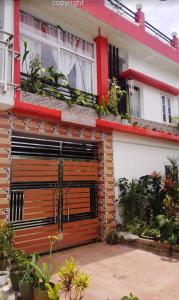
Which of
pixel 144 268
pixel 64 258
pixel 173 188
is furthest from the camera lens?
pixel 173 188

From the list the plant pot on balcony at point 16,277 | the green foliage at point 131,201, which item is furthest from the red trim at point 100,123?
the plant pot on balcony at point 16,277

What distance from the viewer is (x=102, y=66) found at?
8078 millimetres

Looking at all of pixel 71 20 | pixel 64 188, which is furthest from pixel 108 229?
pixel 71 20

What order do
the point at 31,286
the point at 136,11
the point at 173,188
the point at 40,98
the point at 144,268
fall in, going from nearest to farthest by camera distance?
the point at 31,286 < the point at 144,268 < the point at 40,98 < the point at 173,188 < the point at 136,11

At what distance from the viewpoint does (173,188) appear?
786 cm

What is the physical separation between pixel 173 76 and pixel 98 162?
6.24 metres

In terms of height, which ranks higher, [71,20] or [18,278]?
[71,20]

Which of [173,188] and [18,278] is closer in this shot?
[18,278]

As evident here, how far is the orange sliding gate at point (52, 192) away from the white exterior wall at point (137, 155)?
2.54 ft

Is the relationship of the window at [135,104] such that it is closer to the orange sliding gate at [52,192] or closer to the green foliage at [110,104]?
the green foliage at [110,104]

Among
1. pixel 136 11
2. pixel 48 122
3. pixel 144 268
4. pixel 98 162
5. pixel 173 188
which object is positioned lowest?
pixel 144 268

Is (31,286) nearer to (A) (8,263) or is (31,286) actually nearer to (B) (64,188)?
(A) (8,263)

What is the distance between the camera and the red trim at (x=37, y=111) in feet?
18.0

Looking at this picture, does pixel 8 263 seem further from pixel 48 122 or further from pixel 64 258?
pixel 48 122
